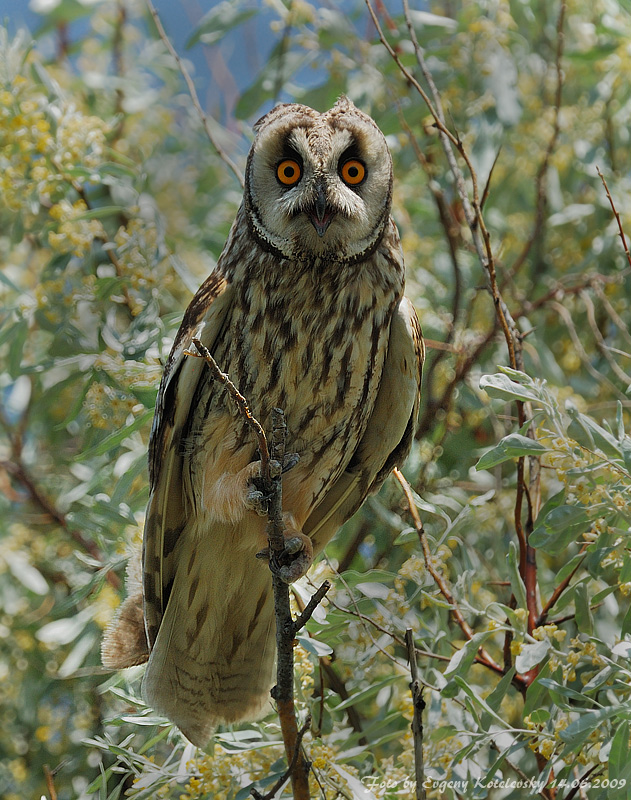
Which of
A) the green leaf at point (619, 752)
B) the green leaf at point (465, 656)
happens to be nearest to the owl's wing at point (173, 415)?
the green leaf at point (465, 656)

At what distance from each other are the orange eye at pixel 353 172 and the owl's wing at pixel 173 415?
1.16 ft

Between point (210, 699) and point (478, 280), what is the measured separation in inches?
67.3

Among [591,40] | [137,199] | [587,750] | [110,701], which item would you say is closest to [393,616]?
[587,750]

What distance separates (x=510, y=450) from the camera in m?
1.64

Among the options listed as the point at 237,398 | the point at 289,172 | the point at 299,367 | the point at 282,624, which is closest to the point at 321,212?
the point at 289,172

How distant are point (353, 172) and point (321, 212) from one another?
20cm

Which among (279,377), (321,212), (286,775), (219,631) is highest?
(321,212)

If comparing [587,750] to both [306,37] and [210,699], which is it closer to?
[210,699]

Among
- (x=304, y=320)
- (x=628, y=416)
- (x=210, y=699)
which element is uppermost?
(x=304, y=320)

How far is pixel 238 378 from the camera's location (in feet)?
6.37

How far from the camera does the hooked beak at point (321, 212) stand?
70.2 inches

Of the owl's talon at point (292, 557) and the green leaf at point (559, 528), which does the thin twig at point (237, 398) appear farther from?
the green leaf at point (559, 528)

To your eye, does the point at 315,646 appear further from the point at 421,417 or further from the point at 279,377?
the point at 421,417

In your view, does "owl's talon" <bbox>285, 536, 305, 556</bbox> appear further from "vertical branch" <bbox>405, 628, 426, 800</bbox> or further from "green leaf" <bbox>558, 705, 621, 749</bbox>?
"green leaf" <bbox>558, 705, 621, 749</bbox>
